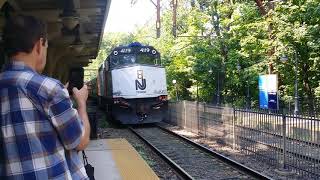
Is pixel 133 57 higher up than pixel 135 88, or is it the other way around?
pixel 133 57

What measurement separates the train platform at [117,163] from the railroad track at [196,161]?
1243 mm

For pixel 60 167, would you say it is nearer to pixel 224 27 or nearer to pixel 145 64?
pixel 145 64

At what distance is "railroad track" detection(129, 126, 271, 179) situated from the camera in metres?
10.8

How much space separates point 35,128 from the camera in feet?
8.64

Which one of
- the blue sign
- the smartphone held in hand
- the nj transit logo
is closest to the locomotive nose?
the nj transit logo

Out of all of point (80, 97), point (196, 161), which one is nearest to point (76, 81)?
point (80, 97)

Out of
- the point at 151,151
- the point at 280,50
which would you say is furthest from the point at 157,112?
the point at 151,151

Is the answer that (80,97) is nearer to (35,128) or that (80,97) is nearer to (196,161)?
(35,128)

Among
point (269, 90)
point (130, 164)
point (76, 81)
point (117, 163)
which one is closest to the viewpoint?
point (76, 81)

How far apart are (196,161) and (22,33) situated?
35.0 feet

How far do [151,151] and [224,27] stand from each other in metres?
17.1

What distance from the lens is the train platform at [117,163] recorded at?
8.20 m

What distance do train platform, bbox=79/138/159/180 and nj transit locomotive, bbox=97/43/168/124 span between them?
9.45 metres

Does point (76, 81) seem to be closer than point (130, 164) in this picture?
Yes
